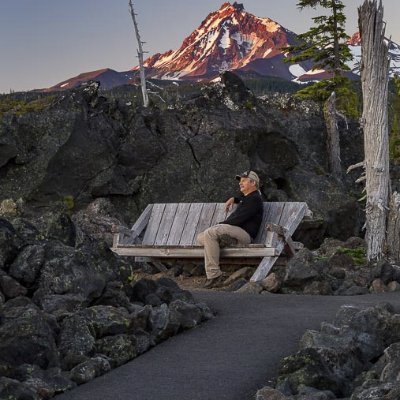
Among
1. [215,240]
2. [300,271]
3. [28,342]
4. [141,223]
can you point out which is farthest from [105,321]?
[141,223]

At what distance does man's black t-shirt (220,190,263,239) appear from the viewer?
41.9 ft

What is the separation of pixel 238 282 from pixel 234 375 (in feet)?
18.6

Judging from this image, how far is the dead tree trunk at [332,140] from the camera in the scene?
23891 millimetres

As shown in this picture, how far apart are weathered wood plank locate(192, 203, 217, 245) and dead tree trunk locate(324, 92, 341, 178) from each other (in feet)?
32.2

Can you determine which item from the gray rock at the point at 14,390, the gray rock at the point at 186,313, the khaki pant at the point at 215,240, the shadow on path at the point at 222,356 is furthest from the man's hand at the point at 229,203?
the gray rock at the point at 14,390

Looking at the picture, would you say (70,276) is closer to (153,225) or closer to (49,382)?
(49,382)

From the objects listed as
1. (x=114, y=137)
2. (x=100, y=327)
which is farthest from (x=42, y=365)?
(x=114, y=137)

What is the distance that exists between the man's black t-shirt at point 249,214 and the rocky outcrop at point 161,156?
619 cm

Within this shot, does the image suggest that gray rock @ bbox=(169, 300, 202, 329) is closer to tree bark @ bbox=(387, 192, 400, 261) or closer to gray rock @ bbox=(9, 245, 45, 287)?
gray rock @ bbox=(9, 245, 45, 287)

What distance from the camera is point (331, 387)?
235 inches

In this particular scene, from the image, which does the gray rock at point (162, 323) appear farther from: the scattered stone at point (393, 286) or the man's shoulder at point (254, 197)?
the man's shoulder at point (254, 197)

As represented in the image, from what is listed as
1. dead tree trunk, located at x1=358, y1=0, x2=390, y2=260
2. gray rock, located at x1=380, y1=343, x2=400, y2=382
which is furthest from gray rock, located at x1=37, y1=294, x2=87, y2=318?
dead tree trunk, located at x1=358, y1=0, x2=390, y2=260

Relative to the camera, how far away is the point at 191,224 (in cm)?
1457

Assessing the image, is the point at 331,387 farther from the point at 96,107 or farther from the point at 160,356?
the point at 96,107
